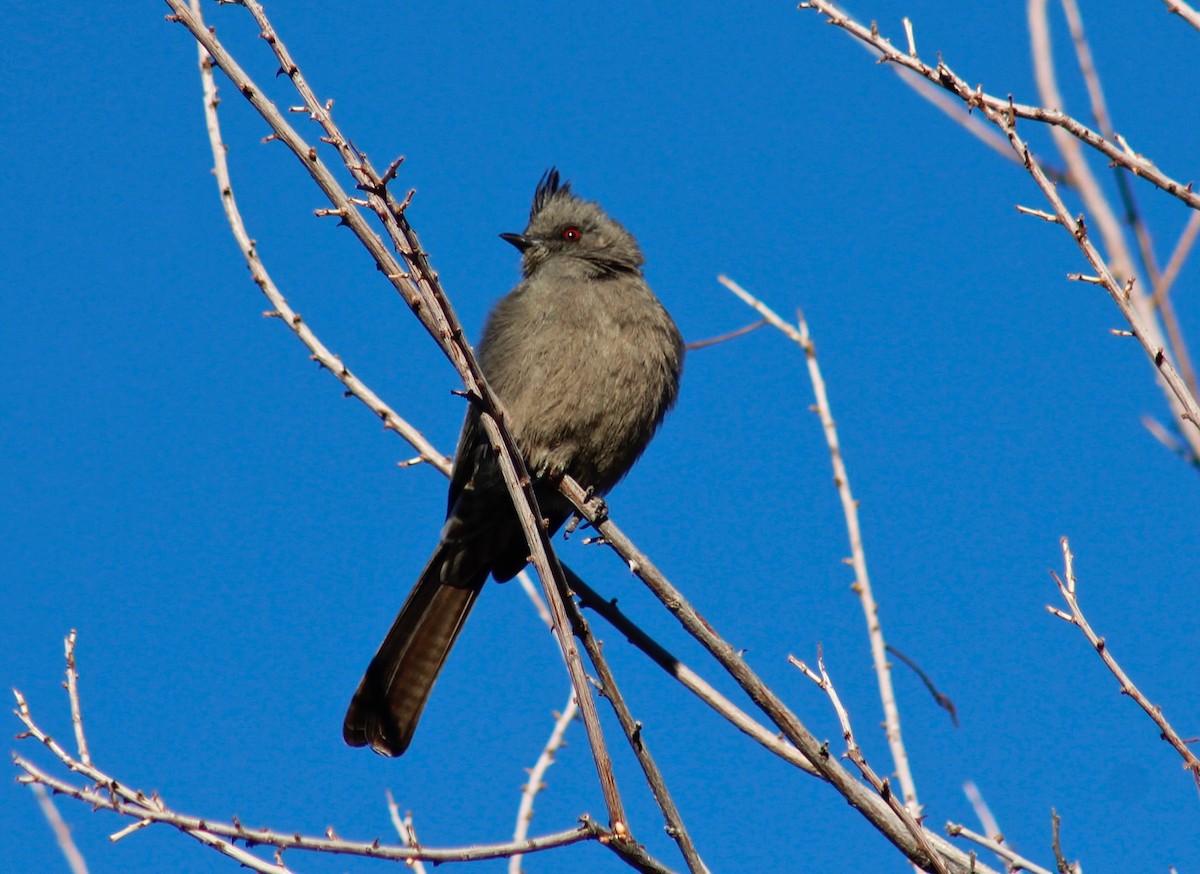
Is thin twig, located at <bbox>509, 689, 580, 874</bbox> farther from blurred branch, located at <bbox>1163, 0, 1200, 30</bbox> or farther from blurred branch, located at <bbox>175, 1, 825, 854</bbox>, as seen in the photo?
blurred branch, located at <bbox>1163, 0, 1200, 30</bbox>

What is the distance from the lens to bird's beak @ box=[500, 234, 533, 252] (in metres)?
7.41

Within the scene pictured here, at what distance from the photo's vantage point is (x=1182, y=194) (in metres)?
3.10

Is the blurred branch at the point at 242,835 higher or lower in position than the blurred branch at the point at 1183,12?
lower

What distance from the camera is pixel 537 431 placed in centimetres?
594

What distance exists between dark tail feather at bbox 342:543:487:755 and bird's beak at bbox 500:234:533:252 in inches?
81.4

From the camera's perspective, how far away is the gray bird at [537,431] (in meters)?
5.84

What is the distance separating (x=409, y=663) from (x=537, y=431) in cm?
119

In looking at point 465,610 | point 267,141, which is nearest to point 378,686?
point 465,610

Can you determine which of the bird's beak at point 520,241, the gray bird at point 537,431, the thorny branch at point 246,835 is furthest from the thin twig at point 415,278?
the bird's beak at point 520,241

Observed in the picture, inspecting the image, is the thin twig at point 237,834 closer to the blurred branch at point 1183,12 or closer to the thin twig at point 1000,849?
the thin twig at point 1000,849

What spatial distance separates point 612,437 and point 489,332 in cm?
94

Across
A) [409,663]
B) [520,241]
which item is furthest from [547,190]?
[409,663]

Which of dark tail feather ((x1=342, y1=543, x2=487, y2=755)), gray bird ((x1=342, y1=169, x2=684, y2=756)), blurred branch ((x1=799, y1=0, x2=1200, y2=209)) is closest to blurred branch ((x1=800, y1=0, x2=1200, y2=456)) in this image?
blurred branch ((x1=799, y1=0, x2=1200, y2=209))

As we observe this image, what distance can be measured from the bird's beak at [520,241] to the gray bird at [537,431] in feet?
3.10
